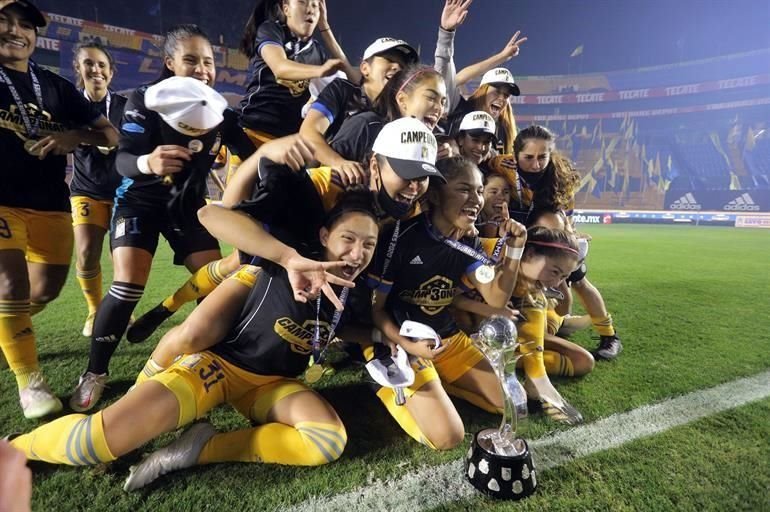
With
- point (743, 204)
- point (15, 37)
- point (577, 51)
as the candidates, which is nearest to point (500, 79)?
point (15, 37)

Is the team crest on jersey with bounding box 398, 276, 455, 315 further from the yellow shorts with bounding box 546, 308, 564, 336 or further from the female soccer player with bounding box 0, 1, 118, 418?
the female soccer player with bounding box 0, 1, 118, 418

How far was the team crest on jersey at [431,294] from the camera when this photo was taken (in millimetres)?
2379

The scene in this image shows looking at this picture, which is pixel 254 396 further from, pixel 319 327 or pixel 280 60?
pixel 280 60

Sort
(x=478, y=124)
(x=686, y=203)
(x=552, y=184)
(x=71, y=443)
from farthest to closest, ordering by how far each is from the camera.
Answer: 1. (x=686, y=203)
2. (x=552, y=184)
3. (x=478, y=124)
4. (x=71, y=443)

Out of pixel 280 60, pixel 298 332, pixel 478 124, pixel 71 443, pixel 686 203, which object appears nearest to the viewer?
pixel 71 443

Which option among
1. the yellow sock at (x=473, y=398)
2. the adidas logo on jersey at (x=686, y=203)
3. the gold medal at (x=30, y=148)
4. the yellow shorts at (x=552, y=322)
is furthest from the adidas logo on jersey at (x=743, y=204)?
the gold medal at (x=30, y=148)

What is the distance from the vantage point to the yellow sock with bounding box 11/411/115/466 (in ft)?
5.13

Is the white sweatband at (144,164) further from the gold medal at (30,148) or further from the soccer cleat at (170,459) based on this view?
the soccer cleat at (170,459)

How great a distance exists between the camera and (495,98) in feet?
11.0

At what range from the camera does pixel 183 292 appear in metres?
3.09

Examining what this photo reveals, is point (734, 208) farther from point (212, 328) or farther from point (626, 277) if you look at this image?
point (212, 328)

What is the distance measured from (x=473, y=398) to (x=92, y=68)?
12.7ft

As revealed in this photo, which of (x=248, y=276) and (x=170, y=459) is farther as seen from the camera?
(x=248, y=276)

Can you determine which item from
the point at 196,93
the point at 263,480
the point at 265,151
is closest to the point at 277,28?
the point at 196,93
